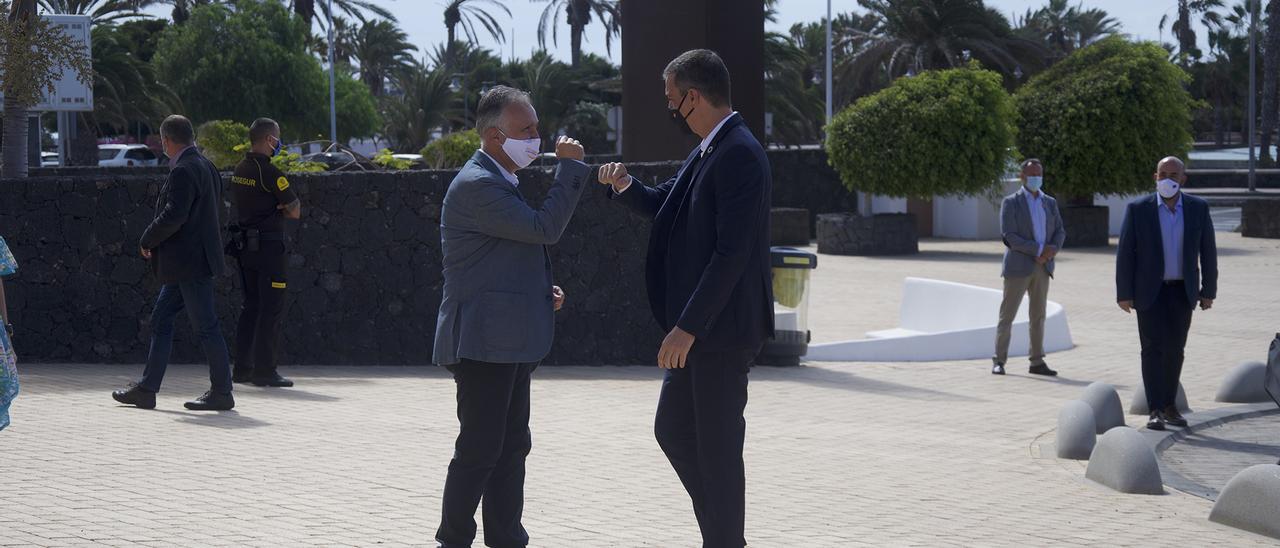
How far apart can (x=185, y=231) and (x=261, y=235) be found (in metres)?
1.35

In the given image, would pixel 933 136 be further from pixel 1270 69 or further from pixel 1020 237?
pixel 1270 69

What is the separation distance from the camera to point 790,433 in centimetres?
898

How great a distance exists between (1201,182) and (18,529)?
5035cm

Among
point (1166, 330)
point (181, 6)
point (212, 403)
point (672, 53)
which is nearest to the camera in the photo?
point (212, 403)

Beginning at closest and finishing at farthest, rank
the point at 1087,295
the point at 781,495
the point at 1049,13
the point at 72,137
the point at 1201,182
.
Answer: the point at 781,495 < the point at 1087,295 < the point at 72,137 < the point at 1201,182 < the point at 1049,13

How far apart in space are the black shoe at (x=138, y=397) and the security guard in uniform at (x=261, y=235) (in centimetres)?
113

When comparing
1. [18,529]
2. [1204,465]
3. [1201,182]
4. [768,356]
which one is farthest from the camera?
[1201,182]

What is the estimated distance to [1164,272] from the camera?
920 centimetres

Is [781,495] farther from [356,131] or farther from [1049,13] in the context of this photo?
[1049,13]

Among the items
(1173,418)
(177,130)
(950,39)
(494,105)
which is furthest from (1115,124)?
(494,105)

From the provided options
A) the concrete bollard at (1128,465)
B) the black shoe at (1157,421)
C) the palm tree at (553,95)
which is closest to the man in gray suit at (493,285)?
the concrete bollard at (1128,465)

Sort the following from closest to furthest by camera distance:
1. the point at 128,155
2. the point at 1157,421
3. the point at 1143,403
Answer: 1. the point at 1157,421
2. the point at 1143,403
3. the point at 128,155

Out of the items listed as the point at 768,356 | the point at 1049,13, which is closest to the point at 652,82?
the point at 768,356

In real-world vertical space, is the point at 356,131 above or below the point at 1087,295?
above
